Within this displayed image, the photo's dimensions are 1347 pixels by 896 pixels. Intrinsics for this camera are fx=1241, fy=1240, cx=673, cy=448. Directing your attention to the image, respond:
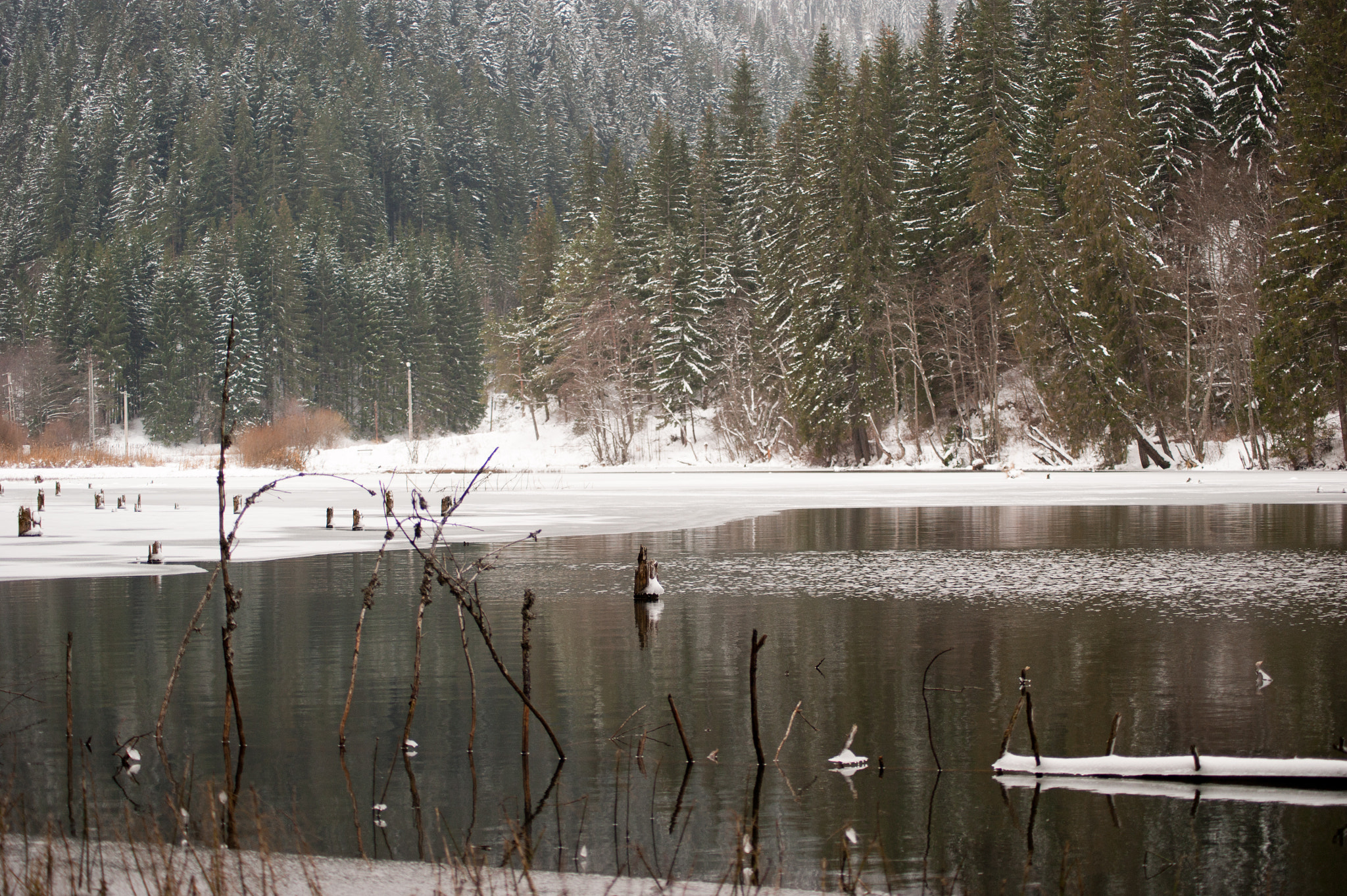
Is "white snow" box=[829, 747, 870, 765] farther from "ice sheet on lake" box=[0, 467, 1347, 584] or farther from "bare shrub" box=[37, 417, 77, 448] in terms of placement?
"bare shrub" box=[37, 417, 77, 448]

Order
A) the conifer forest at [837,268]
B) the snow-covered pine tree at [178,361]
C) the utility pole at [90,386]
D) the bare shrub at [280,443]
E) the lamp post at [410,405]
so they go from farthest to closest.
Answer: the snow-covered pine tree at [178,361] → the utility pole at [90,386] → the lamp post at [410,405] → the bare shrub at [280,443] → the conifer forest at [837,268]

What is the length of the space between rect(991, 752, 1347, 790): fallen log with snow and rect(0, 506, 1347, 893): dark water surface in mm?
152

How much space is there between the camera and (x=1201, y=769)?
6.50 meters

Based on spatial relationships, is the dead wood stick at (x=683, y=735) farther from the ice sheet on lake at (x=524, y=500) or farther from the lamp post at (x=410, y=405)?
the lamp post at (x=410, y=405)

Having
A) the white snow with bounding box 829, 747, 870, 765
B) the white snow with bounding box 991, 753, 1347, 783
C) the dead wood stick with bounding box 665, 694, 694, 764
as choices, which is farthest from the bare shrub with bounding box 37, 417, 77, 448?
the white snow with bounding box 991, 753, 1347, 783

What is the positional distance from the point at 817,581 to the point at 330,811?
9238 mm

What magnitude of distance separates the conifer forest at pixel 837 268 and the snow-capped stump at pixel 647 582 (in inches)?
897

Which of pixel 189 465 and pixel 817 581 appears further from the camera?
pixel 189 465

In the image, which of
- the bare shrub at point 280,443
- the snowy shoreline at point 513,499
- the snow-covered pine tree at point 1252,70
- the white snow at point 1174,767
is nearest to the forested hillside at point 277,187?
the bare shrub at point 280,443

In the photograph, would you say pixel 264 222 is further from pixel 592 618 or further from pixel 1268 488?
pixel 592 618

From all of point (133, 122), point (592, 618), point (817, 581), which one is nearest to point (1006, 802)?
point (592, 618)

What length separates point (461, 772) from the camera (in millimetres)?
7172

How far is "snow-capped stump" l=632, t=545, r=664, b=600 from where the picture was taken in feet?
44.2

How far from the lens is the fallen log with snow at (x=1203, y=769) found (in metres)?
6.52
